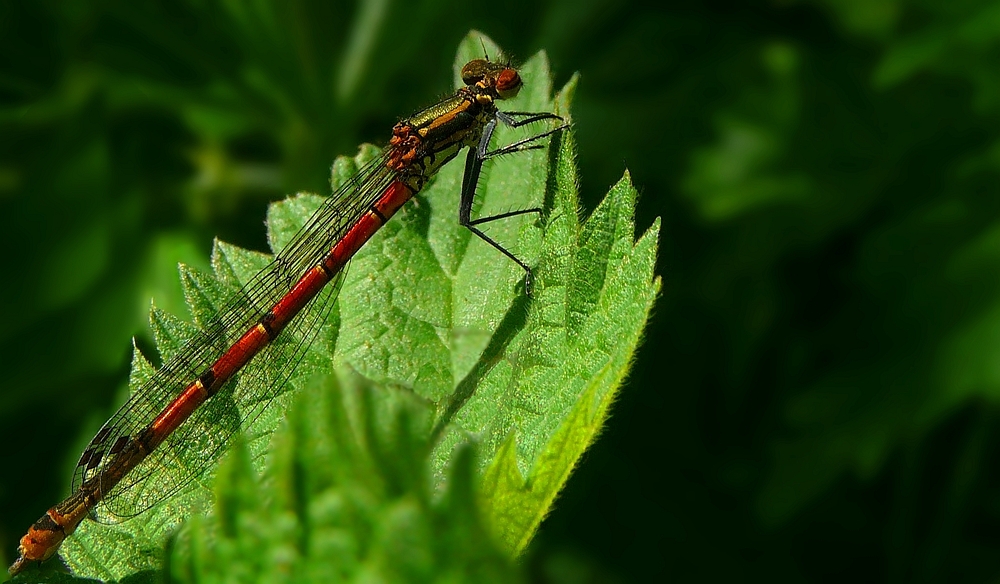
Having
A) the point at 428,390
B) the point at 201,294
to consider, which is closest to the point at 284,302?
the point at 201,294

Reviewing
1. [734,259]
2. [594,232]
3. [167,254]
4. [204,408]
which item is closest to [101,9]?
[167,254]

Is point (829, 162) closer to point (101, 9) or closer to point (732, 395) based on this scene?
point (732, 395)

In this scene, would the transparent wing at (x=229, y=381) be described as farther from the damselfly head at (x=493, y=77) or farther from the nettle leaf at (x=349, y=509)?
the nettle leaf at (x=349, y=509)

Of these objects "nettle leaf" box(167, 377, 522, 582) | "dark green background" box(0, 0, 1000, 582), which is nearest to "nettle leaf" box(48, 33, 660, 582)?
"nettle leaf" box(167, 377, 522, 582)

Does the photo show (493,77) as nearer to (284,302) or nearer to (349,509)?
(284,302)

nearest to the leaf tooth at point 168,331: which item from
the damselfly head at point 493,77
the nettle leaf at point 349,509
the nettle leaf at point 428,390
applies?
the nettle leaf at point 428,390
